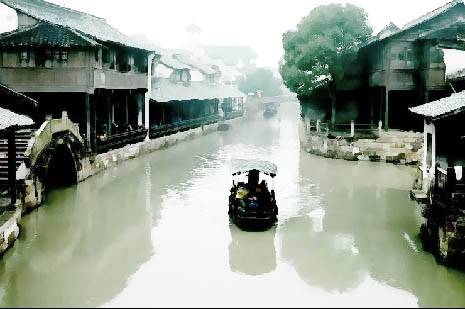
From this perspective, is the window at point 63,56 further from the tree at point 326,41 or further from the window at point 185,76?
the window at point 185,76

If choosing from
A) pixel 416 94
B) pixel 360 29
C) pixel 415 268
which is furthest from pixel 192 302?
pixel 360 29

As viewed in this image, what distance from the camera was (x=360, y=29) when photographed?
37.8 meters

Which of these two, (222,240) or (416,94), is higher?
(416,94)

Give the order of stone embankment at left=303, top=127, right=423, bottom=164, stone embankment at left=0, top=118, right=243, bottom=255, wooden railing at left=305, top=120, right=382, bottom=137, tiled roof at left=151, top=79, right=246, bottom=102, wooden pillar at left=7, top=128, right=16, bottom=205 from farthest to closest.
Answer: tiled roof at left=151, top=79, right=246, bottom=102 → wooden railing at left=305, top=120, right=382, bottom=137 → stone embankment at left=303, top=127, right=423, bottom=164 → wooden pillar at left=7, top=128, right=16, bottom=205 → stone embankment at left=0, top=118, right=243, bottom=255

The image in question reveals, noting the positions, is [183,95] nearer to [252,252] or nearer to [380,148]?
[380,148]

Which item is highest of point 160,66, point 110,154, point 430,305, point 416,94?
point 160,66

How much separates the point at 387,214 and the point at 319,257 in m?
6.50

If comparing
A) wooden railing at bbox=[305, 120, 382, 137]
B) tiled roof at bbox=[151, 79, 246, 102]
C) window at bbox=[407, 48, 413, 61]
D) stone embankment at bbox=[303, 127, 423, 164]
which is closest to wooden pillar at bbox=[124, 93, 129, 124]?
tiled roof at bbox=[151, 79, 246, 102]

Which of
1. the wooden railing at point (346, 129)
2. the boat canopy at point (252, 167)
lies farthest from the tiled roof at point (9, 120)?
A: the wooden railing at point (346, 129)

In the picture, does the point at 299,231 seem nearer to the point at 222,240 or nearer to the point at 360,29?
the point at 222,240

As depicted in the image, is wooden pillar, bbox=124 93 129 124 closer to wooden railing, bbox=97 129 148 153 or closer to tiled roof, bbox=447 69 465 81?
wooden railing, bbox=97 129 148 153

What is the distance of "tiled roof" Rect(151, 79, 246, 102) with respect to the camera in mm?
43594

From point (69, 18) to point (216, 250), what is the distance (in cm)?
2377

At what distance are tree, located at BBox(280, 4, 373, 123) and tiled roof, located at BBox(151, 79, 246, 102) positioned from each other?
11.7 meters
